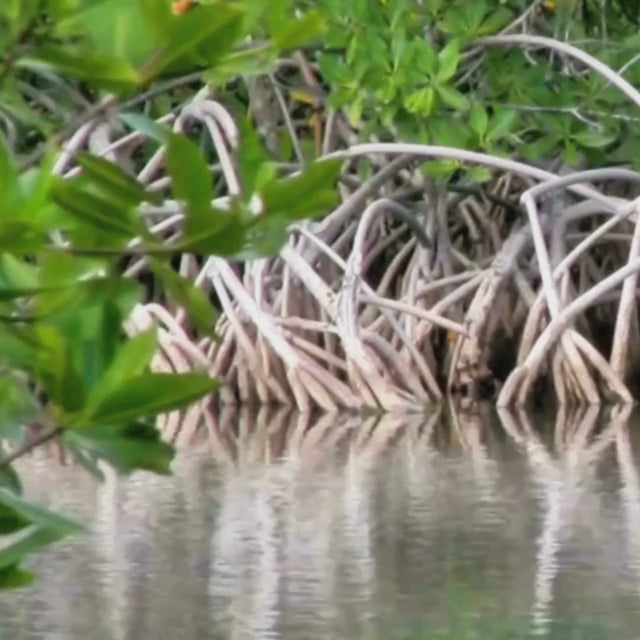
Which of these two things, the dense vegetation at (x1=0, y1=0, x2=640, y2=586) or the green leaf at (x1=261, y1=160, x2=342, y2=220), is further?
the dense vegetation at (x1=0, y1=0, x2=640, y2=586)

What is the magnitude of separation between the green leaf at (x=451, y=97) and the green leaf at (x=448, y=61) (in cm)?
3

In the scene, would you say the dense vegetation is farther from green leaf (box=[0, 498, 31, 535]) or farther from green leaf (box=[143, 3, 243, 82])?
green leaf (box=[143, 3, 243, 82])

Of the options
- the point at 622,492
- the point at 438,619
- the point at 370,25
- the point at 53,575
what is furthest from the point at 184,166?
the point at 370,25

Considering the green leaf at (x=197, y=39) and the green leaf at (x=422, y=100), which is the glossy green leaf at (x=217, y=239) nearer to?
the green leaf at (x=197, y=39)

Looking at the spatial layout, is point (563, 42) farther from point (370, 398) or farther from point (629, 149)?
point (370, 398)

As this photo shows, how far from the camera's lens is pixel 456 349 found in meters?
8.02

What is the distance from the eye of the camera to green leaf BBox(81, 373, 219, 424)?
4.28 feet

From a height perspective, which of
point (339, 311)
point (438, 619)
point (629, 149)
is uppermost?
point (629, 149)

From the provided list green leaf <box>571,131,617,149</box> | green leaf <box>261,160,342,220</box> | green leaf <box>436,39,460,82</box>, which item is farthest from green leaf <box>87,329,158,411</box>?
green leaf <box>571,131,617,149</box>

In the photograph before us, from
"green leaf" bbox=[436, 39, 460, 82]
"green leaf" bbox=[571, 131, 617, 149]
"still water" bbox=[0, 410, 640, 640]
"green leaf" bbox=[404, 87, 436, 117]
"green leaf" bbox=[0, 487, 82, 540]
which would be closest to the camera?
"green leaf" bbox=[0, 487, 82, 540]

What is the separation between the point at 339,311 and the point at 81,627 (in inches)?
159

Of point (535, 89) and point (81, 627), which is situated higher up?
point (535, 89)

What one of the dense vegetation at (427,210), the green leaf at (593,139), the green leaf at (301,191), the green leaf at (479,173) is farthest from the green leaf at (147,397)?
the green leaf at (593,139)

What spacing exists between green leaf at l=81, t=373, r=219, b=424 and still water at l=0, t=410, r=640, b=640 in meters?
2.39
